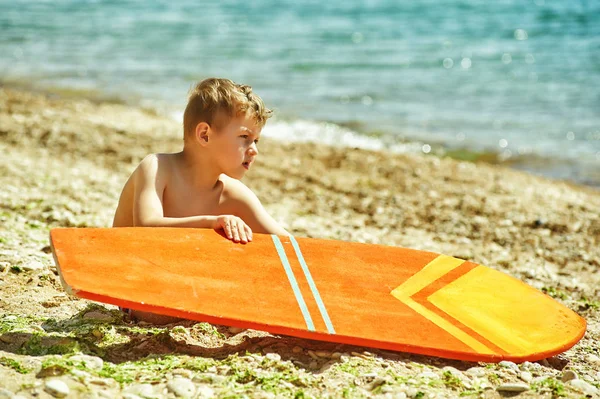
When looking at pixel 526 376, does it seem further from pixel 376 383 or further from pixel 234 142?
pixel 234 142

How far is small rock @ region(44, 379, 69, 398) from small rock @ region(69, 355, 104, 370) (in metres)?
0.22

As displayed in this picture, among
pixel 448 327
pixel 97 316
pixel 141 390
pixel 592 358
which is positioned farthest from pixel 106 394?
pixel 592 358

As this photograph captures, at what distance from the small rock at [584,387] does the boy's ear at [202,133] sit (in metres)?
1.92

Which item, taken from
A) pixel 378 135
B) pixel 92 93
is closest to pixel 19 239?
pixel 378 135

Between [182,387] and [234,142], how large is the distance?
1386mm

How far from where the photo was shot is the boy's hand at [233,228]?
139 inches

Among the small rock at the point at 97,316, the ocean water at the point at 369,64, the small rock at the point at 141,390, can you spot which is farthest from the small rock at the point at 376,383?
the ocean water at the point at 369,64

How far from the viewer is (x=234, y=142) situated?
11.9 ft

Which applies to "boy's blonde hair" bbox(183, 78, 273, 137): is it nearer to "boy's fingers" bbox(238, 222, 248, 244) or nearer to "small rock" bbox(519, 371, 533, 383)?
"boy's fingers" bbox(238, 222, 248, 244)

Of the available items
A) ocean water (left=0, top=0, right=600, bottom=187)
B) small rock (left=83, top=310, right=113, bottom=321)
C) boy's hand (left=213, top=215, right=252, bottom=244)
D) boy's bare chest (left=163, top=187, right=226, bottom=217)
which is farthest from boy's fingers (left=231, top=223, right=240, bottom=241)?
ocean water (left=0, top=0, right=600, bottom=187)

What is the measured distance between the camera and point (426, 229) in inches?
226

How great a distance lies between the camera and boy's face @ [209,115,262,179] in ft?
11.9

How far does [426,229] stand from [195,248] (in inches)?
108

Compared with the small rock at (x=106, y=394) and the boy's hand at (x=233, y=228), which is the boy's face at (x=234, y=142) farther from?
the small rock at (x=106, y=394)
